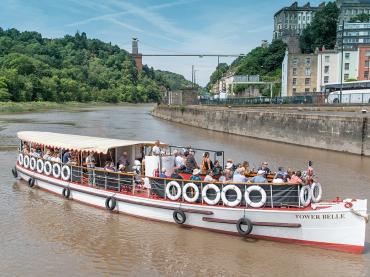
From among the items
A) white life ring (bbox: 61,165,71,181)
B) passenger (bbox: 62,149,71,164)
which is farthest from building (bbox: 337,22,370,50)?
white life ring (bbox: 61,165,71,181)

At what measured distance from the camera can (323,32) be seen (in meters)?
113

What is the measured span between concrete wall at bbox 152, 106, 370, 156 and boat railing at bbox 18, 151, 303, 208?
19.6 metres

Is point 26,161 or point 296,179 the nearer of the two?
point 296,179

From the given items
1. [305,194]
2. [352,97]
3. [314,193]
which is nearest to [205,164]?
[314,193]

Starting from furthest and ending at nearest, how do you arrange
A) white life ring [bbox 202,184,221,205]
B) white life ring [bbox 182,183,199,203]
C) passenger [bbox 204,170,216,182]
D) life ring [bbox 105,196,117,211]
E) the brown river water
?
life ring [bbox 105,196,117,211] < passenger [bbox 204,170,216,182] < white life ring [bbox 182,183,199,203] < white life ring [bbox 202,184,221,205] < the brown river water

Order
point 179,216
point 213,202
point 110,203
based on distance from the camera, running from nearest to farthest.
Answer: point 213,202, point 179,216, point 110,203

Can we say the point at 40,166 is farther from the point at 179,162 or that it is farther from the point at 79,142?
the point at 179,162

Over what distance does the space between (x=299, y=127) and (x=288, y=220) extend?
26002mm

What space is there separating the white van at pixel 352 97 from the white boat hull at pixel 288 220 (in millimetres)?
41220

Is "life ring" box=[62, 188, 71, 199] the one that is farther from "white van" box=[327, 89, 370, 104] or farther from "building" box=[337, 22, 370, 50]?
"building" box=[337, 22, 370, 50]

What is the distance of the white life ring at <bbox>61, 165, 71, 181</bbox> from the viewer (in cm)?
1895

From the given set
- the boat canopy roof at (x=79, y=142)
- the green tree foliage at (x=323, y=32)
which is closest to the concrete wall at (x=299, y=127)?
the boat canopy roof at (x=79, y=142)

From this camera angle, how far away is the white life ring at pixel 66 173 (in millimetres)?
18953

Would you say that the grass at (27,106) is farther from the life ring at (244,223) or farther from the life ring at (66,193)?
the life ring at (244,223)
